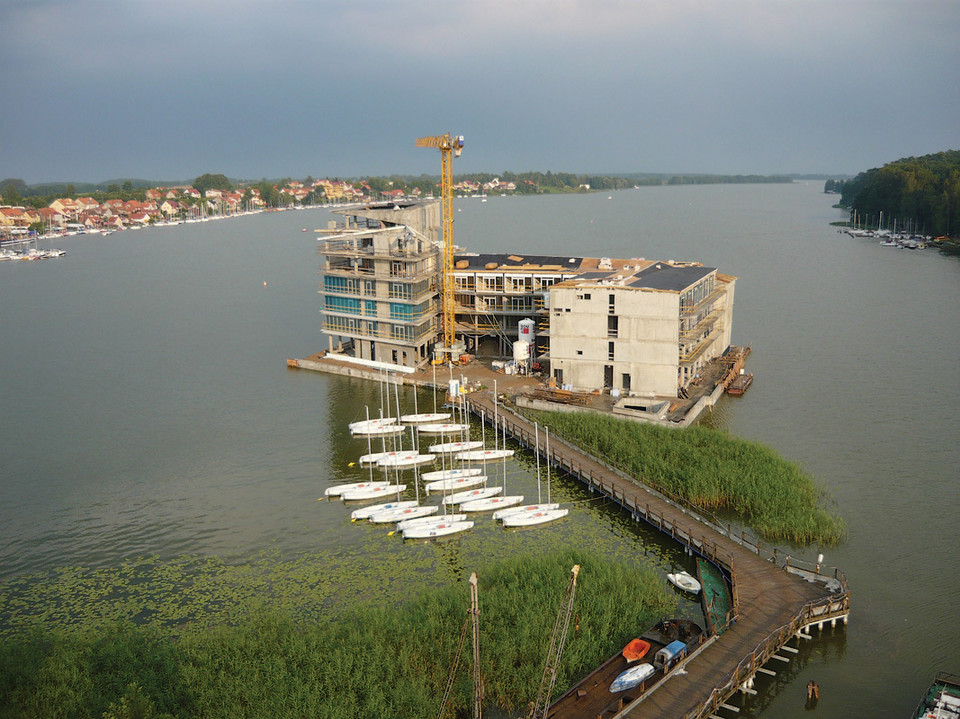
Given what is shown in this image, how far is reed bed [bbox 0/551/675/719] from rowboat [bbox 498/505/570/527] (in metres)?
6.20

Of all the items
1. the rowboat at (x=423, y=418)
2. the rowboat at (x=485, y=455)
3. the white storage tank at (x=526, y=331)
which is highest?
the white storage tank at (x=526, y=331)

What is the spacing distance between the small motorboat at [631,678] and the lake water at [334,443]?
3.94 meters

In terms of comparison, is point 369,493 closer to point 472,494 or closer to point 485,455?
point 472,494

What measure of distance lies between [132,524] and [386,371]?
23.9m

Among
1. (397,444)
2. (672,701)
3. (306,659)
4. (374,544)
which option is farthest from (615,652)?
(397,444)

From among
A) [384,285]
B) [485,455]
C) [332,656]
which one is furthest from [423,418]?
[332,656]

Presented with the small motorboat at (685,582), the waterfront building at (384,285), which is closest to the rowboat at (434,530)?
the small motorboat at (685,582)

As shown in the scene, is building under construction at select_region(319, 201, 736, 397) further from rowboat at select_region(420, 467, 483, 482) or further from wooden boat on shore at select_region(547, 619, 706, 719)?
wooden boat on shore at select_region(547, 619, 706, 719)

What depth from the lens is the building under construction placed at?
172 feet

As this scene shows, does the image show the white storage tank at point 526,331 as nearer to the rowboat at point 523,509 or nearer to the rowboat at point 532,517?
the rowboat at point 523,509

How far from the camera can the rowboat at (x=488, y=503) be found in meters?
39.5

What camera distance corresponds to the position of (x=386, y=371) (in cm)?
6012

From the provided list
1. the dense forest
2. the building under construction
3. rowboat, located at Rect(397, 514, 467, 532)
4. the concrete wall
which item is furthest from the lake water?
the dense forest

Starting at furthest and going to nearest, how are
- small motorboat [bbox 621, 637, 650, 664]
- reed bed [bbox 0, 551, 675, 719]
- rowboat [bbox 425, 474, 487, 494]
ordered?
1. rowboat [bbox 425, 474, 487, 494]
2. small motorboat [bbox 621, 637, 650, 664]
3. reed bed [bbox 0, 551, 675, 719]
